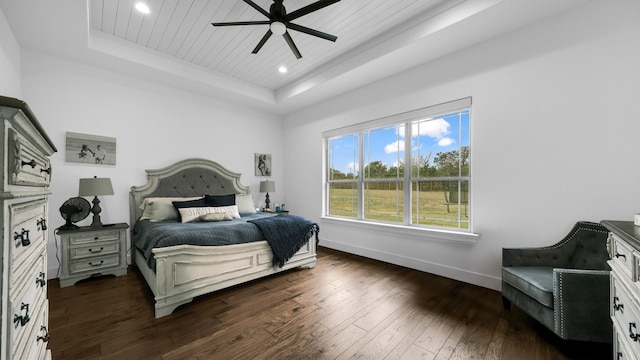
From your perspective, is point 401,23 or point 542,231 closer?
point 542,231

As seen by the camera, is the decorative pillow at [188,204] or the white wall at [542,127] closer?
the white wall at [542,127]

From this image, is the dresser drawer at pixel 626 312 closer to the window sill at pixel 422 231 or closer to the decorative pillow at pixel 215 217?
the window sill at pixel 422 231

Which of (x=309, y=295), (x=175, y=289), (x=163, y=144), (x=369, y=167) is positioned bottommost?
(x=309, y=295)

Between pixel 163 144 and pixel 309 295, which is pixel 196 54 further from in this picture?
pixel 309 295

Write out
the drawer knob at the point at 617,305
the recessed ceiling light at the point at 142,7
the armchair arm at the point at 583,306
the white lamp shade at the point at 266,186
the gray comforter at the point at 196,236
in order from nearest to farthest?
the drawer knob at the point at 617,305 < the armchair arm at the point at 583,306 < the gray comforter at the point at 196,236 < the recessed ceiling light at the point at 142,7 < the white lamp shade at the point at 266,186

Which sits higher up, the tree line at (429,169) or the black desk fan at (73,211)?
the tree line at (429,169)

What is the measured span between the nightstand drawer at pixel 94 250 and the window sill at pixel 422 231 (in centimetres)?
311

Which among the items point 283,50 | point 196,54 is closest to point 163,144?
point 196,54

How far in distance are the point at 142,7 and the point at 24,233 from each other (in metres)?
2.59

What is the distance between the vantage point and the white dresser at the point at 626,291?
96cm

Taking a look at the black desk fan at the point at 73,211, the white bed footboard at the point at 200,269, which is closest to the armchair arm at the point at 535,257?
the white bed footboard at the point at 200,269

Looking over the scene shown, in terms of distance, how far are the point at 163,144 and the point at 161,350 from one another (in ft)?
10.1

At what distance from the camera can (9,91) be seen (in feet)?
7.94

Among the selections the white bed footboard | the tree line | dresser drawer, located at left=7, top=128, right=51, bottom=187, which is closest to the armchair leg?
the tree line
